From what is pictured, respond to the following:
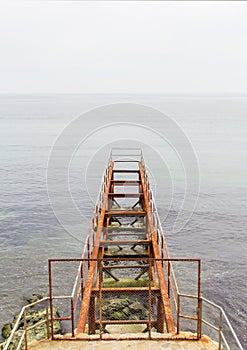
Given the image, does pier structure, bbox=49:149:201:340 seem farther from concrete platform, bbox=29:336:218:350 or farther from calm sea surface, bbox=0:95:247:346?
calm sea surface, bbox=0:95:247:346

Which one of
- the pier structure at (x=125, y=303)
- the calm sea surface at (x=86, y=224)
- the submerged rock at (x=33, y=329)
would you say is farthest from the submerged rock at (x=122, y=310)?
the calm sea surface at (x=86, y=224)

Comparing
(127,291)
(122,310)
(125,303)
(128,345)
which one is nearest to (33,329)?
(122,310)

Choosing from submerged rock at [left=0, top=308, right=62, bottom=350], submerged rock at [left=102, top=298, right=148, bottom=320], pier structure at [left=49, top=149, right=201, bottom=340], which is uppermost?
pier structure at [left=49, top=149, right=201, bottom=340]

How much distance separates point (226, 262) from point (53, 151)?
44.8 meters

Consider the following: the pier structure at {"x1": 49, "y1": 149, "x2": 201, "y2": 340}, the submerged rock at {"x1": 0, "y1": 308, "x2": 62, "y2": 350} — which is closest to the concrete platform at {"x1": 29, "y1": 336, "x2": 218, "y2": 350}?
the pier structure at {"x1": 49, "y1": 149, "x2": 201, "y2": 340}

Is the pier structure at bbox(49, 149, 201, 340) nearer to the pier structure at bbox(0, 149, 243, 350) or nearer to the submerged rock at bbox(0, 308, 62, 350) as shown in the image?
the pier structure at bbox(0, 149, 243, 350)

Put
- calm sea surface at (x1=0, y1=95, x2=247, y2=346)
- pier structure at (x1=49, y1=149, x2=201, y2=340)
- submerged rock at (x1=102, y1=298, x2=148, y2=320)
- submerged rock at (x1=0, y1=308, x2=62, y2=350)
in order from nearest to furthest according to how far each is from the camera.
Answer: pier structure at (x1=49, y1=149, x2=201, y2=340) → submerged rock at (x1=0, y1=308, x2=62, y2=350) → submerged rock at (x1=102, y1=298, x2=148, y2=320) → calm sea surface at (x1=0, y1=95, x2=247, y2=346)

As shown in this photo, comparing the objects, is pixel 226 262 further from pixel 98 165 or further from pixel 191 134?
pixel 191 134

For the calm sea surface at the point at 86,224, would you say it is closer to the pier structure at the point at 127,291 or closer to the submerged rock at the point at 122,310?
the pier structure at the point at 127,291

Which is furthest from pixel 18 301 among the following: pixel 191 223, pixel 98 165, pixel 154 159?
pixel 154 159

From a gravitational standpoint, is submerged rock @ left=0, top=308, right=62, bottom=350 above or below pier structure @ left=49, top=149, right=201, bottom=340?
below

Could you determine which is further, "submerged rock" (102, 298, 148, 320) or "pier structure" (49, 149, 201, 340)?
"submerged rock" (102, 298, 148, 320)

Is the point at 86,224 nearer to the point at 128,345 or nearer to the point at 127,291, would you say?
the point at 127,291

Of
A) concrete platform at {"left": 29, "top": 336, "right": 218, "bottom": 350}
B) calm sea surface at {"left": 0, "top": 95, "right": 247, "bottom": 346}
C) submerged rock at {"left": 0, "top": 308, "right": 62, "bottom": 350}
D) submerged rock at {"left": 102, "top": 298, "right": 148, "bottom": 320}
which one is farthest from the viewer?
calm sea surface at {"left": 0, "top": 95, "right": 247, "bottom": 346}
